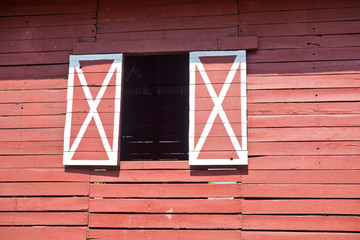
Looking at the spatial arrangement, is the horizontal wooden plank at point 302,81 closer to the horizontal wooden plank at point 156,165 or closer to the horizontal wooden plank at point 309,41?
the horizontal wooden plank at point 309,41

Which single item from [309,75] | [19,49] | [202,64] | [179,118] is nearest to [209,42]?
[202,64]

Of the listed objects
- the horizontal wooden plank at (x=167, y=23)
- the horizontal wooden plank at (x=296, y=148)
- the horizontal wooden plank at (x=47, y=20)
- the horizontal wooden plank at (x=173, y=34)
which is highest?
the horizontal wooden plank at (x=47, y=20)

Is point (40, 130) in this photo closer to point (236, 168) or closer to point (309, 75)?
point (236, 168)

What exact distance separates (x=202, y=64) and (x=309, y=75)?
135 centimetres

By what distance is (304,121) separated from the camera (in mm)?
4734

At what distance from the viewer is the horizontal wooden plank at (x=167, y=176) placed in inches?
185

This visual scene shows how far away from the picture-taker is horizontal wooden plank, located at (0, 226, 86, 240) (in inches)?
188

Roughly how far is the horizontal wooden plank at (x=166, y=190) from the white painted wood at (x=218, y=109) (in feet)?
0.98

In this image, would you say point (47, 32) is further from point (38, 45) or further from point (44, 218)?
point (44, 218)

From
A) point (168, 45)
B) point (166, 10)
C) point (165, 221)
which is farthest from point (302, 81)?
point (165, 221)

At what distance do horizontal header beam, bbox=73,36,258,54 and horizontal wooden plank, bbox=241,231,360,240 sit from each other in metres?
2.29

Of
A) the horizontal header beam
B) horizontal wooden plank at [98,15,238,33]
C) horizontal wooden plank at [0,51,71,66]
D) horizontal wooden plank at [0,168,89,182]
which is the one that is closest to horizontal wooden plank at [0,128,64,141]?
horizontal wooden plank at [0,168,89,182]

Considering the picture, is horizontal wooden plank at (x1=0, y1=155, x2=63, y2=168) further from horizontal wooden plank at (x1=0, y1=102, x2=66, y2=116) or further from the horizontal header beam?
the horizontal header beam

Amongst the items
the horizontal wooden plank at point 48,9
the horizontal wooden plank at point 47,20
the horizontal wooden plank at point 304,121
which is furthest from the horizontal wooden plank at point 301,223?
the horizontal wooden plank at point 48,9
